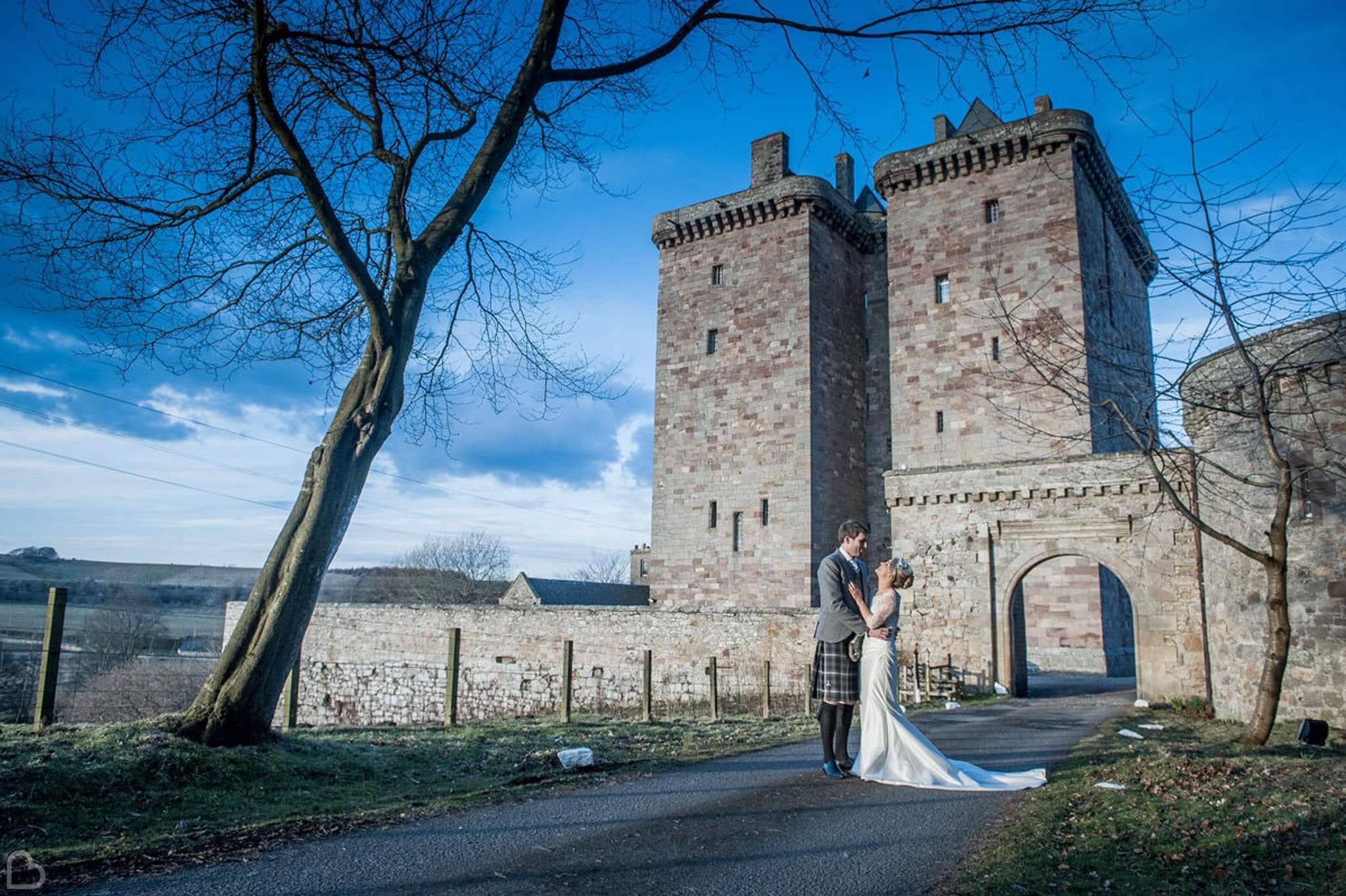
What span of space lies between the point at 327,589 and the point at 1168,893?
2761 inches

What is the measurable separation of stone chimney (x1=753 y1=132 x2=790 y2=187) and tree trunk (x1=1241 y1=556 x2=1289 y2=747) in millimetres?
21882

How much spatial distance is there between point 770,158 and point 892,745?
25346 millimetres

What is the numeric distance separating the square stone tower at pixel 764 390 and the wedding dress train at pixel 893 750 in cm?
1784

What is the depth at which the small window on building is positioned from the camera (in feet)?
80.0

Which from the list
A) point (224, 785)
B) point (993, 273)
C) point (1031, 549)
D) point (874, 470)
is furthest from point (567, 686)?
point (874, 470)

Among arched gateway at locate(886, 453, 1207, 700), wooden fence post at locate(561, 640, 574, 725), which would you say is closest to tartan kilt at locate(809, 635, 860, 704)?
wooden fence post at locate(561, 640, 574, 725)

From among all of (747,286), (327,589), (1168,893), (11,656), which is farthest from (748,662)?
(327,589)

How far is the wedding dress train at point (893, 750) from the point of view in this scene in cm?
614

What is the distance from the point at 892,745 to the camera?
6.29 metres

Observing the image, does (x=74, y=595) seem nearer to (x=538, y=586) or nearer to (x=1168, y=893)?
(x=538, y=586)

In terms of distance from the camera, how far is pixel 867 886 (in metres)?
3.77

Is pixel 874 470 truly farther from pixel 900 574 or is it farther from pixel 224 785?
pixel 224 785

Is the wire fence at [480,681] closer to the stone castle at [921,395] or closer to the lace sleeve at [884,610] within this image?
the stone castle at [921,395]

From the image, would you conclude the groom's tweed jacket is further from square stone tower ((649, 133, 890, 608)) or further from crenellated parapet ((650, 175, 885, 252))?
crenellated parapet ((650, 175, 885, 252))
